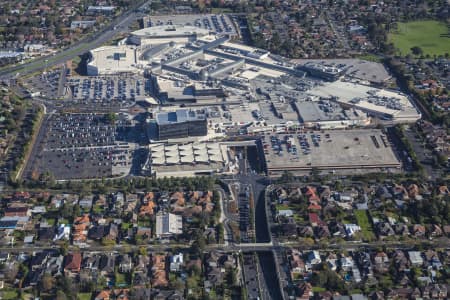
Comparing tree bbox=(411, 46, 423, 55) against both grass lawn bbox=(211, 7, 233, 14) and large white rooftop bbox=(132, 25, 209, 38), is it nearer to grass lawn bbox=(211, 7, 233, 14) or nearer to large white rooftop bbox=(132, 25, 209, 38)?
large white rooftop bbox=(132, 25, 209, 38)

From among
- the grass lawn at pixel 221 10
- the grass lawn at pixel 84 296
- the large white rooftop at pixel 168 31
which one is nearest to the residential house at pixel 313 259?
the grass lawn at pixel 84 296

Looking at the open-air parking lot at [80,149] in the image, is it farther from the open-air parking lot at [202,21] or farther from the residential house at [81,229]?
the open-air parking lot at [202,21]

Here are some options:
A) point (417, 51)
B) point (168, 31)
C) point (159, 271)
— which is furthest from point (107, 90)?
point (417, 51)

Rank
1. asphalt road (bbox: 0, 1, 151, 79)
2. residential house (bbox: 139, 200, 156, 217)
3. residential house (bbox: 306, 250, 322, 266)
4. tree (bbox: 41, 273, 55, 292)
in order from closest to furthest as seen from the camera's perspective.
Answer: tree (bbox: 41, 273, 55, 292) < residential house (bbox: 306, 250, 322, 266) < residential house (bbox: 139, 200, 156, 217) < asphalt road (bbox: 0, 1, 151, 79)

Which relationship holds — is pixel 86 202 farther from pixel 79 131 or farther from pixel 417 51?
pixel 417 51

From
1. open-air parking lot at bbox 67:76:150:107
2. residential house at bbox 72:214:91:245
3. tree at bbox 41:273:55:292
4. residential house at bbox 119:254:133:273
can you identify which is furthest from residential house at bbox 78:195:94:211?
open-air parking lot at bbox 67:76:150:107
